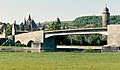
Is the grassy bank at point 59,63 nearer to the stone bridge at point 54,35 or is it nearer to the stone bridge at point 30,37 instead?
the stone bridge at point 54,35

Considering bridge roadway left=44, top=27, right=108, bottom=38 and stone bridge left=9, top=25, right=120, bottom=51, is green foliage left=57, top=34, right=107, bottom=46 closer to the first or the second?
stone bridge left=9, top=25, right=120, bottom=51

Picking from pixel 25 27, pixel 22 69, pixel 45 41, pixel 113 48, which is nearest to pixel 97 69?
pixel 22 69

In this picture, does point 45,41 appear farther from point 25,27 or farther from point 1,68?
point 1,68

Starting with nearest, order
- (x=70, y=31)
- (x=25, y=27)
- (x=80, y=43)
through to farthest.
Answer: (x=70, y=31) → (x=80, y=43) → (x=25, y=27)

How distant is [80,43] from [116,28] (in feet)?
129

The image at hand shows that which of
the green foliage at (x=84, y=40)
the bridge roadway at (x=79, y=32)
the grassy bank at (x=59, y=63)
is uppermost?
the bridge roadway at (x=79, y=32)

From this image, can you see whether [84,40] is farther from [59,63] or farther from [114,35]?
[59,63]

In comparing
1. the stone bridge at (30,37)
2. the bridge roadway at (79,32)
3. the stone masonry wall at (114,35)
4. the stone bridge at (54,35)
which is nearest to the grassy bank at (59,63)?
the stone masonry wall at (114,35)

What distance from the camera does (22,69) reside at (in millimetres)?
33312

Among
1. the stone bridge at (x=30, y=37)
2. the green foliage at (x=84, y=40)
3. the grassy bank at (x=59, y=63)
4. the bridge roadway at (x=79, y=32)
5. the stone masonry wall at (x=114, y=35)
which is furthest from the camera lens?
the green foliage at (x=84, y=40)

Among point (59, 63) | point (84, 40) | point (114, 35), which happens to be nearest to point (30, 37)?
point (84, 40)

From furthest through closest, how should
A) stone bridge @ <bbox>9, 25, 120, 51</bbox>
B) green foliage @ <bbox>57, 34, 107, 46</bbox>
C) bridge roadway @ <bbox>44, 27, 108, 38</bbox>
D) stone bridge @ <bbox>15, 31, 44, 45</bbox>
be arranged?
green foliage @ <bbox>57, 34, 107, 46</bbox>, stone bridge @ <bbox>15, 31, 44, 45</bbox>, bridge roadway @ <bbox>44, 27, 108, 38</bbox>, stone bridge @ <bbox>9, 25, 120, 51</bbox>

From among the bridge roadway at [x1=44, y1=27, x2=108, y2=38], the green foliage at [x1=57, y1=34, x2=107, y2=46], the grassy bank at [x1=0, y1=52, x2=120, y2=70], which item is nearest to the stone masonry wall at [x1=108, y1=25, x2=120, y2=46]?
the bridge roadway at [x1=44, y1=27, x2=108, y2=38]

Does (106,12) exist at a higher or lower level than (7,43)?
Answer: higher
